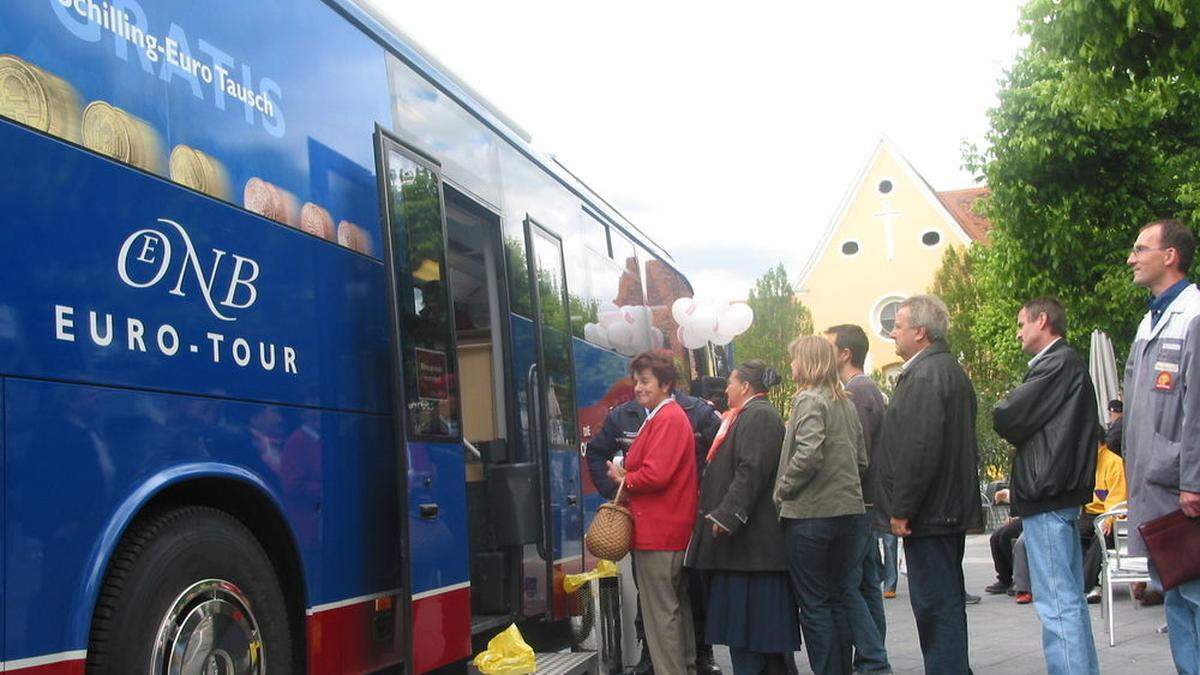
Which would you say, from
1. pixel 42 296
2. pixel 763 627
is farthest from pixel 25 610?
pixel 763 627

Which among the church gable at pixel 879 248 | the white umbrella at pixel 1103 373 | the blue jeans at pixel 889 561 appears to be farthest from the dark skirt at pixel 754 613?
the church gable at pixel 879 248

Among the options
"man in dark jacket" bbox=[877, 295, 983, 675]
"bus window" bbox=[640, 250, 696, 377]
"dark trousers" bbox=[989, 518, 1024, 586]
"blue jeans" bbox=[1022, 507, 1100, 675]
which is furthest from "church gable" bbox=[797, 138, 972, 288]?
"blue jeans" bbox=[1022, 507, 1100, 675]

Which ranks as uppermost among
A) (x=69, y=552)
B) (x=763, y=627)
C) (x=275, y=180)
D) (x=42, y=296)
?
(x=275, y=180)

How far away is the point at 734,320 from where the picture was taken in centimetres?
1221

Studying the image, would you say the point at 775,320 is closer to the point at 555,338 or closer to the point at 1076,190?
the point at 1076,190

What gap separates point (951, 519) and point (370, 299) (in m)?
2.98

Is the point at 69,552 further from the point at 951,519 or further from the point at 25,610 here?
the point at 951,519

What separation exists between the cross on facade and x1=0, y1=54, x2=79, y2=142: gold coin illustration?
52.9 meters

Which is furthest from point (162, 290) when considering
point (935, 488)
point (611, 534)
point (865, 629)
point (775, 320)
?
point (775, 320)

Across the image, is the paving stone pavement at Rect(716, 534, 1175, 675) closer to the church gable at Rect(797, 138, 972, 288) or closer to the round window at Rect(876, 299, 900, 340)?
the round window at Rect(876, 299, 900, 340)

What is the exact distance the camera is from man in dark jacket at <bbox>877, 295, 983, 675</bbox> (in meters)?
6.03

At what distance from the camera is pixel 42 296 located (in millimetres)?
3328

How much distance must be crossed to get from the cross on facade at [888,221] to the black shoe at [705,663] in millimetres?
48307

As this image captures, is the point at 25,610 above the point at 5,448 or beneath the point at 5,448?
beneath
